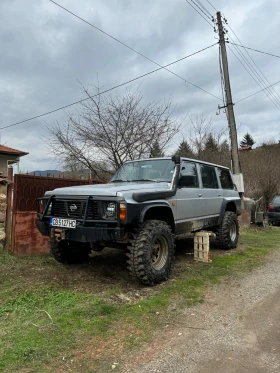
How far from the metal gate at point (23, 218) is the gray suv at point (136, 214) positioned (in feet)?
3.56

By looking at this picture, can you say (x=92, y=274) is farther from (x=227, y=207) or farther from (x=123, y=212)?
(x=227, y=207)

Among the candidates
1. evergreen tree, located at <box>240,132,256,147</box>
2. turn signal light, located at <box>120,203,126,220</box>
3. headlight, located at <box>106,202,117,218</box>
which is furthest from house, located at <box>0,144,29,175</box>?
evergreen tree, located at <box>240,132,256,147</box>

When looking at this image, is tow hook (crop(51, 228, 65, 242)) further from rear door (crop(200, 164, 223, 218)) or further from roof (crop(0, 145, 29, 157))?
roof (crop(0, 145, 29, 157))

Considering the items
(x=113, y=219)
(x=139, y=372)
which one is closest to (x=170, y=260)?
(x=113, y=219)

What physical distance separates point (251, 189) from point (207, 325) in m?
15.4

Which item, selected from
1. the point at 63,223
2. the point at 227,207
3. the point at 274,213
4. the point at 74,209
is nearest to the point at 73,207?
the point at 74,209

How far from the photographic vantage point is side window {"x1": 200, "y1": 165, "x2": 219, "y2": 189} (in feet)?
21.2

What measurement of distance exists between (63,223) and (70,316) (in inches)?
54.0

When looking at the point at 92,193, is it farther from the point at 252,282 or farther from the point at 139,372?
the point at 252,282

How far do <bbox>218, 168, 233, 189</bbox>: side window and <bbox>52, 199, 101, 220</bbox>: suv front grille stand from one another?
3.99 metres

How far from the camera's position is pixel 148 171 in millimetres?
5652

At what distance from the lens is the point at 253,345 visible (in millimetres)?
2988

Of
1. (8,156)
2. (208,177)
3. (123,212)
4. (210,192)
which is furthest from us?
(8,156)

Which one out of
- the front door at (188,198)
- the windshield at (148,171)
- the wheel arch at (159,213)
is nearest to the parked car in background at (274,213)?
the front door at (188,198)
